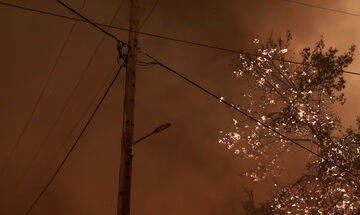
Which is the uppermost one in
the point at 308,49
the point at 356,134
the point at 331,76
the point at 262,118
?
the point at 308,49

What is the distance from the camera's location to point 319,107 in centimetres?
1459

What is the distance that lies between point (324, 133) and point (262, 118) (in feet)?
8.36

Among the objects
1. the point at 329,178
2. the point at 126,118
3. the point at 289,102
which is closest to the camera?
the point at 126,118

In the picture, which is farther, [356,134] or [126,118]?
[356,134]

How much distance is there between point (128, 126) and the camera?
23.9 ft

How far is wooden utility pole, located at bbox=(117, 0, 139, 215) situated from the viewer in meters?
6.68

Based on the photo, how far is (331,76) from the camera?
1425 centimetres

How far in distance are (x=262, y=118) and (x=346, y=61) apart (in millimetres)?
4031

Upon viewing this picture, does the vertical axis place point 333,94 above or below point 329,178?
above

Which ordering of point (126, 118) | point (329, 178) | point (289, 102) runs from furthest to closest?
1. point (289, 102)
2. point (329, 178)
3. point (126, 118)

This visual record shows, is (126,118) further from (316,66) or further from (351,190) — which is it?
(351,190)

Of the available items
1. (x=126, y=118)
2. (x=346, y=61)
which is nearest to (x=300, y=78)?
(x=346, y=61)

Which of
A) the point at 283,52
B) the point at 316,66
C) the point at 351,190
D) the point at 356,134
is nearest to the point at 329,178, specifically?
the point at 351,190

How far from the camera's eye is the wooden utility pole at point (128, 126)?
6.68 metres
